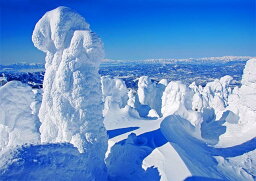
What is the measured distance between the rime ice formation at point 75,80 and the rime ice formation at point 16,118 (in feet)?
12.4

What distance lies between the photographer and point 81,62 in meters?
12.2

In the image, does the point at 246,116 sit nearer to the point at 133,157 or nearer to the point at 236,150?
the point at 236,150

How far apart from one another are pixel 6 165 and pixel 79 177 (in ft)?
10.0

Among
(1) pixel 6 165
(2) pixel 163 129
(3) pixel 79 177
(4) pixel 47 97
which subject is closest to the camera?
(1) pixel 6 165

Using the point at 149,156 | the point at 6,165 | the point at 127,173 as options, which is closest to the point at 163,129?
the point at 149,156

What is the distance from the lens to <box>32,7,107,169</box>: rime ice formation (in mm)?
12109

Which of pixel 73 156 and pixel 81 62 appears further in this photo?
pixel 81 62

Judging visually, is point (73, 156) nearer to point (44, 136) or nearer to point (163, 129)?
point (44, 136)

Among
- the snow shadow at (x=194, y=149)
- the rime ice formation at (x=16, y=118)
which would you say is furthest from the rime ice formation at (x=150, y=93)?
the rime ice formation at (x=16, y=118)

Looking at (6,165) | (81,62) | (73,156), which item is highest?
(81,62)

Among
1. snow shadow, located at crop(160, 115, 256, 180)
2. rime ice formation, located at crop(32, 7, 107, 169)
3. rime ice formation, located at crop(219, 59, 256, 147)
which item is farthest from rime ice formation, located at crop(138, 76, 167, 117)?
rime ice formation, located at crop(32, 7, 107, 169)

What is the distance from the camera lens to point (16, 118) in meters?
15.5

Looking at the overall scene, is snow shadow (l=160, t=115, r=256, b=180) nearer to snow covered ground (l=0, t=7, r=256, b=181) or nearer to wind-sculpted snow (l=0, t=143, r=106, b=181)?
snow covered ground (l=0, t=7, r=256, b=181)

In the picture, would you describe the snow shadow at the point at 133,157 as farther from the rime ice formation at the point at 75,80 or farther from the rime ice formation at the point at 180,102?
the rime ice formation at the point at 180,102
